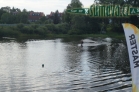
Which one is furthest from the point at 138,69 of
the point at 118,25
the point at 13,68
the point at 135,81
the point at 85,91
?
the point at 118,25

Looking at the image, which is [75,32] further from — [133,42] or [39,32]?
[133,42]

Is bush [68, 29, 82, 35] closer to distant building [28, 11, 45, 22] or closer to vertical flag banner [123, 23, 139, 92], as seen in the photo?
vertical flag banner [123, 23, 139, 92]

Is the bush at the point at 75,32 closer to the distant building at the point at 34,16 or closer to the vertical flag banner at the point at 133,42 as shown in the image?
the vertical flag banner at the point at 133,42

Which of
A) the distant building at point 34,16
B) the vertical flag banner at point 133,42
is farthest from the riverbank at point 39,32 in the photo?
A: the distant building at point 34,16

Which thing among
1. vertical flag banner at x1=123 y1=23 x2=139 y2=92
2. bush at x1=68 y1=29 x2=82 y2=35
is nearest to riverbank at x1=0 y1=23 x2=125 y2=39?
bush at x1=68 y1=29 x2=82 y2=35

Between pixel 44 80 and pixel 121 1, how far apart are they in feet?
197

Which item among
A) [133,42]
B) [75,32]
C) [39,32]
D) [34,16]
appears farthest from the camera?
[34,16]

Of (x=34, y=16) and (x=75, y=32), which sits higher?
(x=34, y=16)

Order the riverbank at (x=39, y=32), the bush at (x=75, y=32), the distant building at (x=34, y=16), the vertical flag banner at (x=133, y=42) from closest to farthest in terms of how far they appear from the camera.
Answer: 1. the vertical flag banner at (x=133, y=42)
2. the riverbank at (x=39, y=32)
3. the bush at (x=75, y=32)
4. the distant building at (x=34, y=16)

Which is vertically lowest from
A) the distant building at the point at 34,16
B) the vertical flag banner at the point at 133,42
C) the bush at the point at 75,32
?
the bush at the point at 75,32

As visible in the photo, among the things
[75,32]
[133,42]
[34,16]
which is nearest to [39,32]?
[75,32]

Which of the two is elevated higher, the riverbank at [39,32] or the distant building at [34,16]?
the distant building at [34,16]

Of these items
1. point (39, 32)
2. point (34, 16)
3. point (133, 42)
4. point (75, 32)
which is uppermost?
point (34, 16)

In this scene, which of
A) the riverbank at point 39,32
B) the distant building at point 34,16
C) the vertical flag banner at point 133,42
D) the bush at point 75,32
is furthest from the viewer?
the distant building at point 34,16
